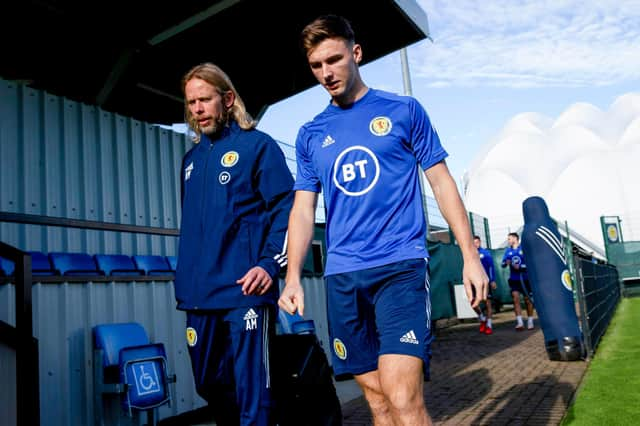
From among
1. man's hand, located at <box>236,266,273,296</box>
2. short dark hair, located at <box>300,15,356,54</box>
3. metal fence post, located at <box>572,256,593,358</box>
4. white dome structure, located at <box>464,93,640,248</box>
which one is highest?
white dome structure, located at <box>464,93,640,248</box>

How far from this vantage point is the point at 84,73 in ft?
41.9

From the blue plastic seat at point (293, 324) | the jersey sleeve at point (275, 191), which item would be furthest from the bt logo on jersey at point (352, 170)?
the blue plastic seat at point (293, 324)

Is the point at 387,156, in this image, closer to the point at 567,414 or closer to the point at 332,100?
the point at 332,100

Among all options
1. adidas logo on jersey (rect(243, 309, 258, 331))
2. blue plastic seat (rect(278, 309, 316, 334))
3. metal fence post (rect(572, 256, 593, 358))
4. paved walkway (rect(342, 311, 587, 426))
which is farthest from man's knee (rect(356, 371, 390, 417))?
metal fence post (rect(572, 256, 593, 358))

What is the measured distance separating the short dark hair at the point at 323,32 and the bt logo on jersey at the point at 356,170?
0.51 m

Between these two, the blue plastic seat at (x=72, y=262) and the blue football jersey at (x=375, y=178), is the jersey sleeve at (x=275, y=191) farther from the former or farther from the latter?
the blue plastic seat at (x=72, y=262)

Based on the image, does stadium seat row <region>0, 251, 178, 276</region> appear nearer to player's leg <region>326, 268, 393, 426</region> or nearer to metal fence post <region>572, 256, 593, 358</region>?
player's leg <region>326, 268, 393, 426</region>

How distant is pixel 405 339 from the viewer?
2402 mm

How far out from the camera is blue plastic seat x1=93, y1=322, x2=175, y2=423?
180 inches

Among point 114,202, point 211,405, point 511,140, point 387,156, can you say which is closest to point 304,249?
point 387,156

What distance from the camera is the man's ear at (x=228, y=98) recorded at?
307cm

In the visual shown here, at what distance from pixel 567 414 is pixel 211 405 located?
325cm

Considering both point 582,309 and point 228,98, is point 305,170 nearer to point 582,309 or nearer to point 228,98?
point 228,98

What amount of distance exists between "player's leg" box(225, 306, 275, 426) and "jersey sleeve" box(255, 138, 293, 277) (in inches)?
12.4
